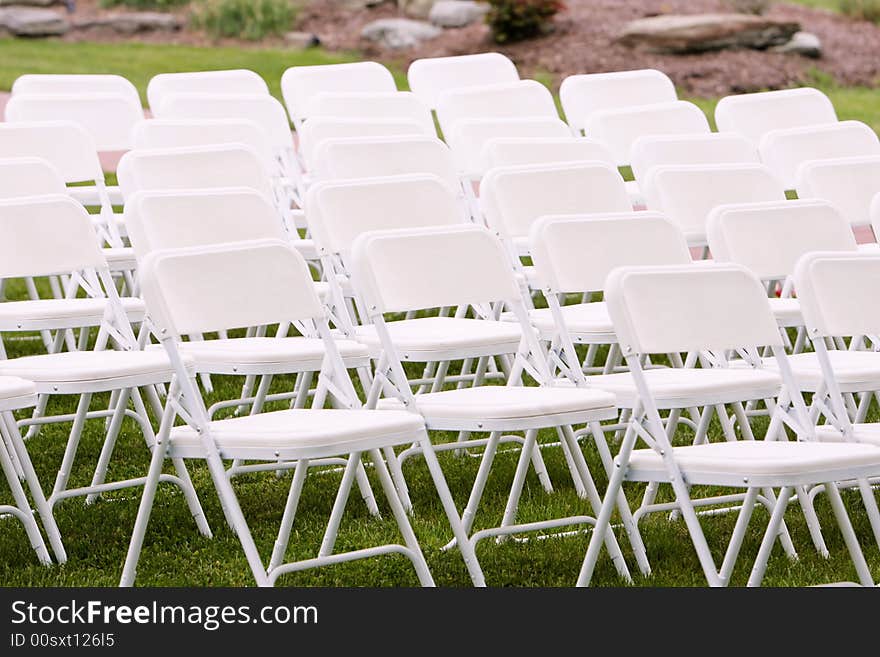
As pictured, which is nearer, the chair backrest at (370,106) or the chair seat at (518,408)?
the chair seat at (518,408)

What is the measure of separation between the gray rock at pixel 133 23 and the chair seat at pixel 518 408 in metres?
18.8

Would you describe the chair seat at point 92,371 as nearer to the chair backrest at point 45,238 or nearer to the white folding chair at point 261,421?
the white folding chair at point 261,421

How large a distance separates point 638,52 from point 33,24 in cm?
839

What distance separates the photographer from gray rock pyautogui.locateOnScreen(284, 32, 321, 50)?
22703mm

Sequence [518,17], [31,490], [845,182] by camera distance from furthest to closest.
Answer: [518,17] → [845,182] → [31,490]

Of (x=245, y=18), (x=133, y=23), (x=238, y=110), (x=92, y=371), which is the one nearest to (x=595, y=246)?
(x=92, y=371)

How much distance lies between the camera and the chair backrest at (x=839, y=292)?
5.70 m

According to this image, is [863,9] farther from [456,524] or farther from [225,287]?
[456,524]

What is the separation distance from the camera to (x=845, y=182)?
849 cm

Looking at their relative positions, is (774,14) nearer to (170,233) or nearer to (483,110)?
(483,110)

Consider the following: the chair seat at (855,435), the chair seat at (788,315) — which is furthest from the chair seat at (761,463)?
the chair seat at (788,315)

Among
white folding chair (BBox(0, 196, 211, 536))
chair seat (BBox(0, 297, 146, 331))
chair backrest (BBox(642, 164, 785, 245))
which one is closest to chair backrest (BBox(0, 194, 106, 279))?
white folding chair (BBox(0, 196, 211, 536))

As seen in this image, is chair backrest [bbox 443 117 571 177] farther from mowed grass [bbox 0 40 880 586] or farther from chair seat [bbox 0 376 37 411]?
chair seat [bbox 0 376 37 411]

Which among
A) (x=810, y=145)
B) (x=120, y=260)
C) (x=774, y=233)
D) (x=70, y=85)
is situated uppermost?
(x=774, y=233)
